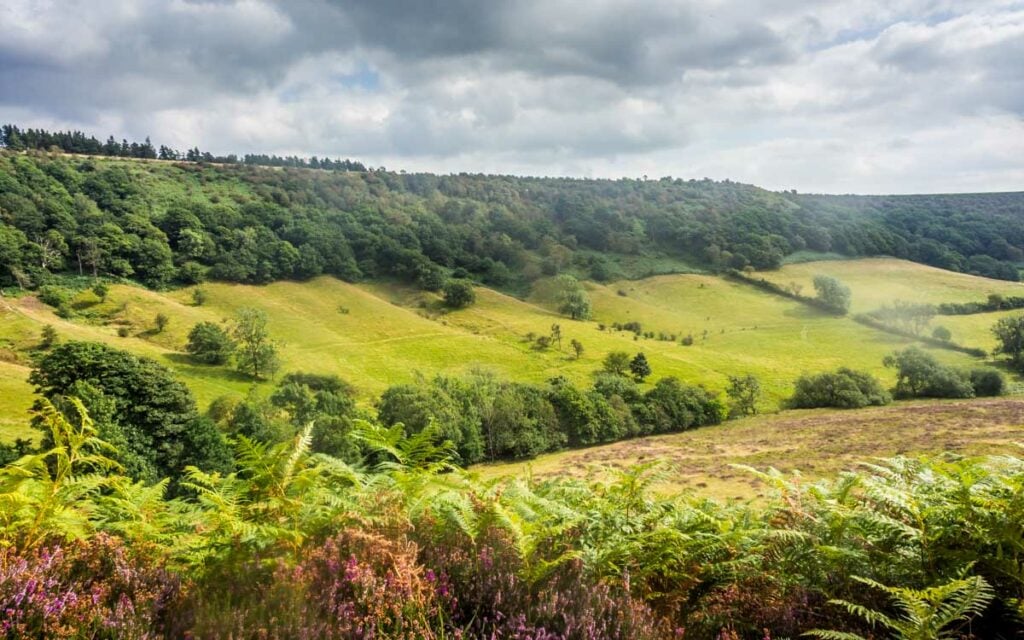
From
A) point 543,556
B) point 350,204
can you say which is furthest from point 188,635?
point 350,204

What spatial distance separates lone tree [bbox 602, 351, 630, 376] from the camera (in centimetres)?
9144

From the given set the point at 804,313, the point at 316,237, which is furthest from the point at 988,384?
the point at 316,237

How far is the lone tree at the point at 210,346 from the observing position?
78750 millimetres

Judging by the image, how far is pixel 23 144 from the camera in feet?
624

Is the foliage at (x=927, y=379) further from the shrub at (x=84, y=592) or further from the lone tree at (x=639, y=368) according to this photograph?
the shrub at (x=84, y=592)

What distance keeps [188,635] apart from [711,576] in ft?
11.7

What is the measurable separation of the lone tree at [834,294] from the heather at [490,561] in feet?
467

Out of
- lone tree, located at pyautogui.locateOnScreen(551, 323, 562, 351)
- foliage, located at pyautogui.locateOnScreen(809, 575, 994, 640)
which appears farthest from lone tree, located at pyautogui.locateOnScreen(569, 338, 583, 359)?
foliage, located at pyautogui.locateOnScreen(809, 575, 994, 640)

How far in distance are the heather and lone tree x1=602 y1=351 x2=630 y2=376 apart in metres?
87.5

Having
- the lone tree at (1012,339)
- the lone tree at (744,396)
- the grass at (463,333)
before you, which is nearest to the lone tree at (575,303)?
the grass at (463,333)

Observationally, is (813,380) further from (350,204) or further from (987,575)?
(350,204)

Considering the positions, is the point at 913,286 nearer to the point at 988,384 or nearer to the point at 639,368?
the point at 988,384

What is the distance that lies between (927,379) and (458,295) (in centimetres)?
9191

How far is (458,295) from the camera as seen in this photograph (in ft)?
421
